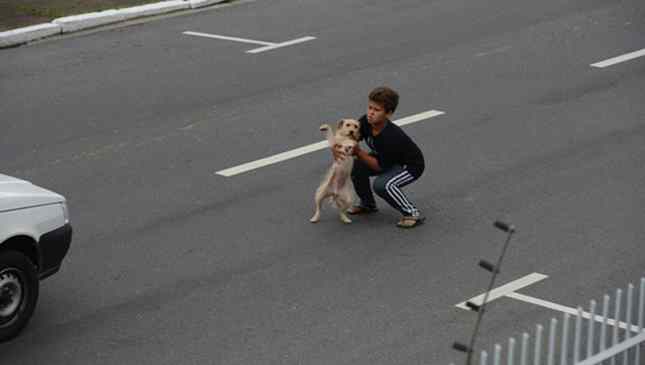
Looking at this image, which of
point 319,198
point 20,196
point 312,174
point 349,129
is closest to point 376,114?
point 349,129

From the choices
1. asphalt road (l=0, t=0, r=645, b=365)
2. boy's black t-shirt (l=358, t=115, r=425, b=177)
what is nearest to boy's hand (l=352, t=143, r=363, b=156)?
boy's black t-shirt (l=358, t=115, r=425, b=177)

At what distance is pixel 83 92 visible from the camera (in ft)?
52.8

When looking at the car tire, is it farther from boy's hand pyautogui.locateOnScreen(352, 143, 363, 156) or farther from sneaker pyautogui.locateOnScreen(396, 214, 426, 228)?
sneaker pyautogui.locateOnScreen(396, 214, 426, 228)

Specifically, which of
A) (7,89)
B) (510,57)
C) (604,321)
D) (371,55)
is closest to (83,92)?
(7,89)

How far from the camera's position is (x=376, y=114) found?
11.4 m

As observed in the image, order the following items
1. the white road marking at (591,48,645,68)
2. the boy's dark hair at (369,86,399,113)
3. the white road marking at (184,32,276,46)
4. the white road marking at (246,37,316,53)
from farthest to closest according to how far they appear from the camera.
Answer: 1. the white road marking at (184,32,276,46)
2. the white road marking at (246,37,316,53)
3. the white road marking at (591,48,645,68)
4. the boy's dark hair at (369,86,399,113)

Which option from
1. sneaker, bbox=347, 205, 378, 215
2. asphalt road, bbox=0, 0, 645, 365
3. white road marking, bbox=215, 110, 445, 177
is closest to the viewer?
asphalt road, bbox=0, 0, 645, 365

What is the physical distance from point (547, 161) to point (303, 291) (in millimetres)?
3769

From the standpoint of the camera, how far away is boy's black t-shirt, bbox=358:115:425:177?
38.0ft

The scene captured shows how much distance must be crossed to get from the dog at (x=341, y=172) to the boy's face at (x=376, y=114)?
17 cm

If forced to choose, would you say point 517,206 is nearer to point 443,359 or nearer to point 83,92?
point 443,359

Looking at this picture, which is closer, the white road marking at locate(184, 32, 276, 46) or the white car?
the white car

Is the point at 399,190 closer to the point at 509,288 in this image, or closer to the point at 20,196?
the point at 509,288

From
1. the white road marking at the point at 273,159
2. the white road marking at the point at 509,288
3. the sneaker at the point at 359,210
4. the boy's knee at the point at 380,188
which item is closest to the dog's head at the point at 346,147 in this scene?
the boy's knee at the point at 380,188
